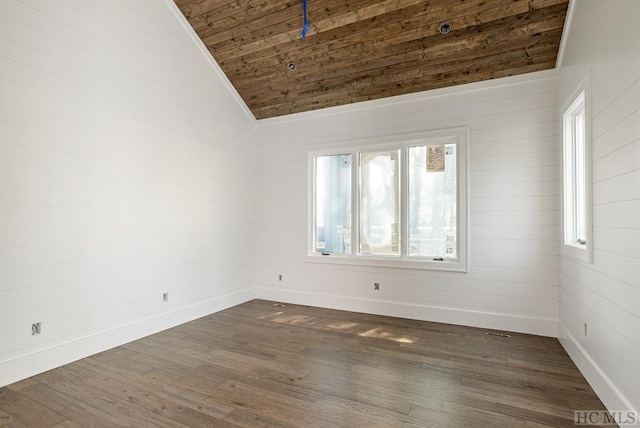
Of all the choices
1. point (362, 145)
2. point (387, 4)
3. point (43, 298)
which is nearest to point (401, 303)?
point (362, 145)

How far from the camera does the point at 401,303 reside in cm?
452

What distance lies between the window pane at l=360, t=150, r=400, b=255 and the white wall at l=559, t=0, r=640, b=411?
2.20m

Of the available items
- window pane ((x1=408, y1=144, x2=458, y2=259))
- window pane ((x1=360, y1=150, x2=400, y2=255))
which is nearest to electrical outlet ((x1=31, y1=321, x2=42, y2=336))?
window pane ((x1=360, y1=150, x2=400, y2=255))

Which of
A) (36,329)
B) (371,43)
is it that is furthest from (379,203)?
(36,329)

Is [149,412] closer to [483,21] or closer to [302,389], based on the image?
[302,389]

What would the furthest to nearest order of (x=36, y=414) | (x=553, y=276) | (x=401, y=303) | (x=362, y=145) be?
(x=362, y=145) < (x=401, y=303) < (x=553, y=276) < (x=36, y=414)

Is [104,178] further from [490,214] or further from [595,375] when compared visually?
[595,375]

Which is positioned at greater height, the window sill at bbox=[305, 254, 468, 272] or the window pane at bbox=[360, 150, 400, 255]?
the window pane at bbox=[360, 150, 400, 255]

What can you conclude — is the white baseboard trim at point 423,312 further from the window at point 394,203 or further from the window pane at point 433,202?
the window pane at point 433,202

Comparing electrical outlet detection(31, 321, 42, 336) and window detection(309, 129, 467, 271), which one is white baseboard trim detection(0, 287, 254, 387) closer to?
electrical outlet detection(31, 321, 42, 336)

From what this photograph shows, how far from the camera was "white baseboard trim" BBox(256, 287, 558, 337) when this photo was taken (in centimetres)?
385

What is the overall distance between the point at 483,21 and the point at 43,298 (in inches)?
191

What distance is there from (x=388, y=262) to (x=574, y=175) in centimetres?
228

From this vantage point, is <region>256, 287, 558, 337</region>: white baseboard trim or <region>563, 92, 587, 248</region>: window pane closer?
<region>563, 92, 587, 248</region>: window pane
